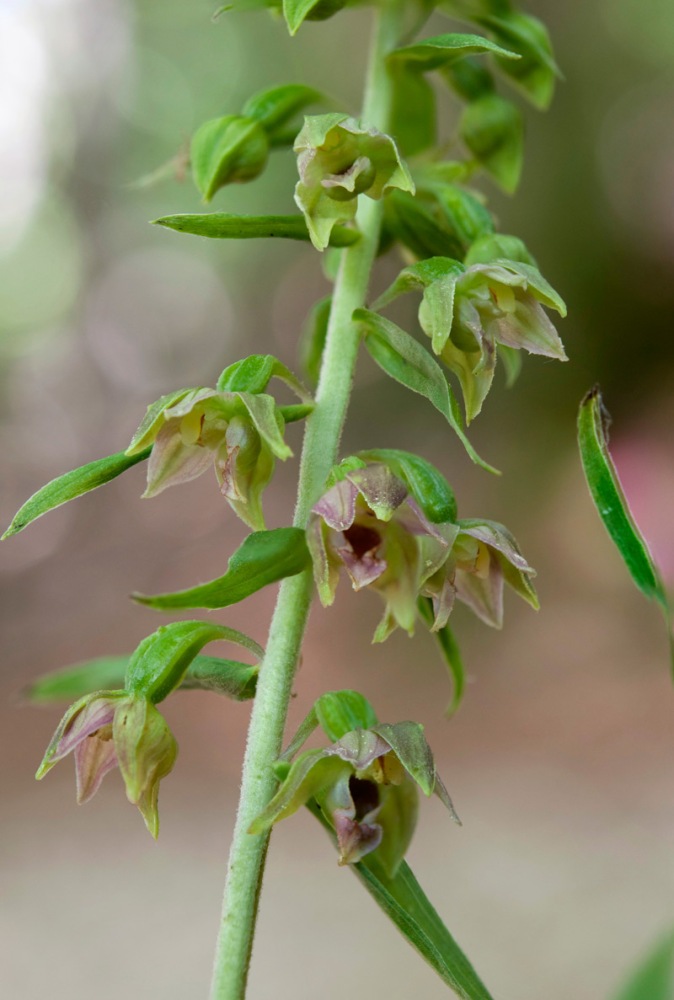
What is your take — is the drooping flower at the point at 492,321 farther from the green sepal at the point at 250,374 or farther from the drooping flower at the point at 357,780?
the drooping flower at the point at 357,780

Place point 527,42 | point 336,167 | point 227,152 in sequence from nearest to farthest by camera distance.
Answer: point 336,167 < point 227,152 < point 527,42

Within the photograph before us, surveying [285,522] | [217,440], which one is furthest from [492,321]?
[285,522]

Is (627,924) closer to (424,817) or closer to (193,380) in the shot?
(424,817)

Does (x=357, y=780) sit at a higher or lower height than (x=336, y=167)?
lower

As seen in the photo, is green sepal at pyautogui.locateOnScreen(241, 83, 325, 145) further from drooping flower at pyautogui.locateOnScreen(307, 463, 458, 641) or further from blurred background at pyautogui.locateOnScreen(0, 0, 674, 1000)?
blurred background at pyautogui.locateOnScreen(0, 0, 674, 1000)

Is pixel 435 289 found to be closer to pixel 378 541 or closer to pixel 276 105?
pixel 378 541

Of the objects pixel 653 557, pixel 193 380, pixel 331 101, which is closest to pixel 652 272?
pixel 193 380

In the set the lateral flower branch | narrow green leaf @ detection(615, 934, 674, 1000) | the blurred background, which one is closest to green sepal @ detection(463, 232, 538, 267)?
the lateral flower branch
